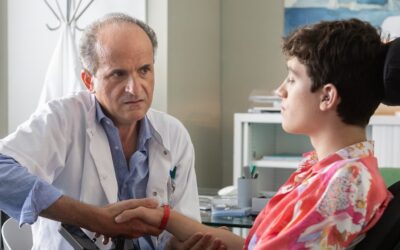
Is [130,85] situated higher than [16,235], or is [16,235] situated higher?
[130,85]

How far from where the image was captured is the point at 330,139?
138 cm

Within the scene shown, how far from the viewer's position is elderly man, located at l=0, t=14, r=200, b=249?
1.85m

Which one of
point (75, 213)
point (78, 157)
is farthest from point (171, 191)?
point (75, 213)

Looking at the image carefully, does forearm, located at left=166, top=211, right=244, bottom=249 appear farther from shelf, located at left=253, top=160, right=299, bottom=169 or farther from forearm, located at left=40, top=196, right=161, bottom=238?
shelf, located at left=253, top=160, right=299, bottom=169

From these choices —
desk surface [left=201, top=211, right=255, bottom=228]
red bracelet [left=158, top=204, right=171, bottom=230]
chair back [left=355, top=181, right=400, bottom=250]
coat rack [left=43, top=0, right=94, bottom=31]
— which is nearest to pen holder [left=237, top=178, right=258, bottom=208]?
A: desk surface [left=201, top=211, right=255, bottom=228]

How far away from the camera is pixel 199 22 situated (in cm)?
387

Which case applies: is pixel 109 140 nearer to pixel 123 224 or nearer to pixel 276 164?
pixel 123 224

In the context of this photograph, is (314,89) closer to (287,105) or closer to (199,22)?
(287,105)

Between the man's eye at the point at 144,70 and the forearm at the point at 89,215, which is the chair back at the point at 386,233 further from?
the man's eye at the point at 144,70

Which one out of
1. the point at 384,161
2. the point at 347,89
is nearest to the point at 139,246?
the point at 347,89

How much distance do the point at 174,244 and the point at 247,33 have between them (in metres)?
2.52

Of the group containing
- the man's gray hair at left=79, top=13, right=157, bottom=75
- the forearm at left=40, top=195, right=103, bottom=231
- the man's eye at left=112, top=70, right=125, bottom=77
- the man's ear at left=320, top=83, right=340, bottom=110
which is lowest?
the forearm at left=40, top=195, right=103, bottom=231

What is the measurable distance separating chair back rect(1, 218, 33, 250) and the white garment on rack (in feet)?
3.46

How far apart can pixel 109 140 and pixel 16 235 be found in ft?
1.27
